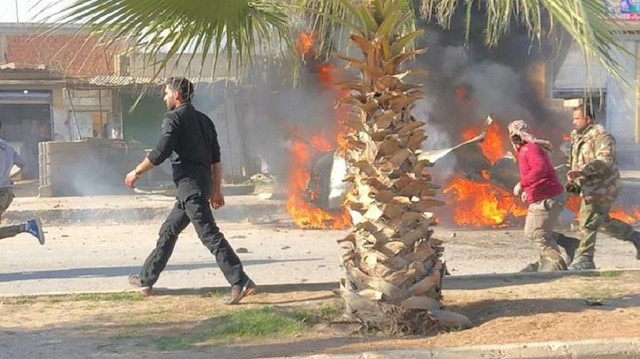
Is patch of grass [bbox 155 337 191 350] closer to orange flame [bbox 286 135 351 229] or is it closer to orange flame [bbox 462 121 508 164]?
orange flame [bbox 286 135 351 229]

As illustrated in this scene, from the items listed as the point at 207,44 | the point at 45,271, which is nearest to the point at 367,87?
the point at 207,44

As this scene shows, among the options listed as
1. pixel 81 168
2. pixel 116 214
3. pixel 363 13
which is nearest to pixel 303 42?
pixel 363 13

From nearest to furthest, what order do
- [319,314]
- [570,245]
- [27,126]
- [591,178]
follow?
[319,314] < [591,178] < [570,245] < [27,126]

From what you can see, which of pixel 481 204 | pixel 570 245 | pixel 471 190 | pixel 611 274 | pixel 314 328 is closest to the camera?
pixel 314 328

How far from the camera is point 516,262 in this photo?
28.6 ft

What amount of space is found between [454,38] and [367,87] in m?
9.67

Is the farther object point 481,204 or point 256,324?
point 481,204

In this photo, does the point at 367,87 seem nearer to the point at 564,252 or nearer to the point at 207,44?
the point at 207,44

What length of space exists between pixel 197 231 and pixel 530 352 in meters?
2.70

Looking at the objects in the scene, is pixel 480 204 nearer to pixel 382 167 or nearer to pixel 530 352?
pixel 382 167

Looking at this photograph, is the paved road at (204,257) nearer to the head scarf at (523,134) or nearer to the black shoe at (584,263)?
the black shoe at (584,263)

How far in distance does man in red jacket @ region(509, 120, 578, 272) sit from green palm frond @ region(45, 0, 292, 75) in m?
2.63

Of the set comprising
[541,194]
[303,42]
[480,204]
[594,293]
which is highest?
[303,42]

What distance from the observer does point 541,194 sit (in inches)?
278
